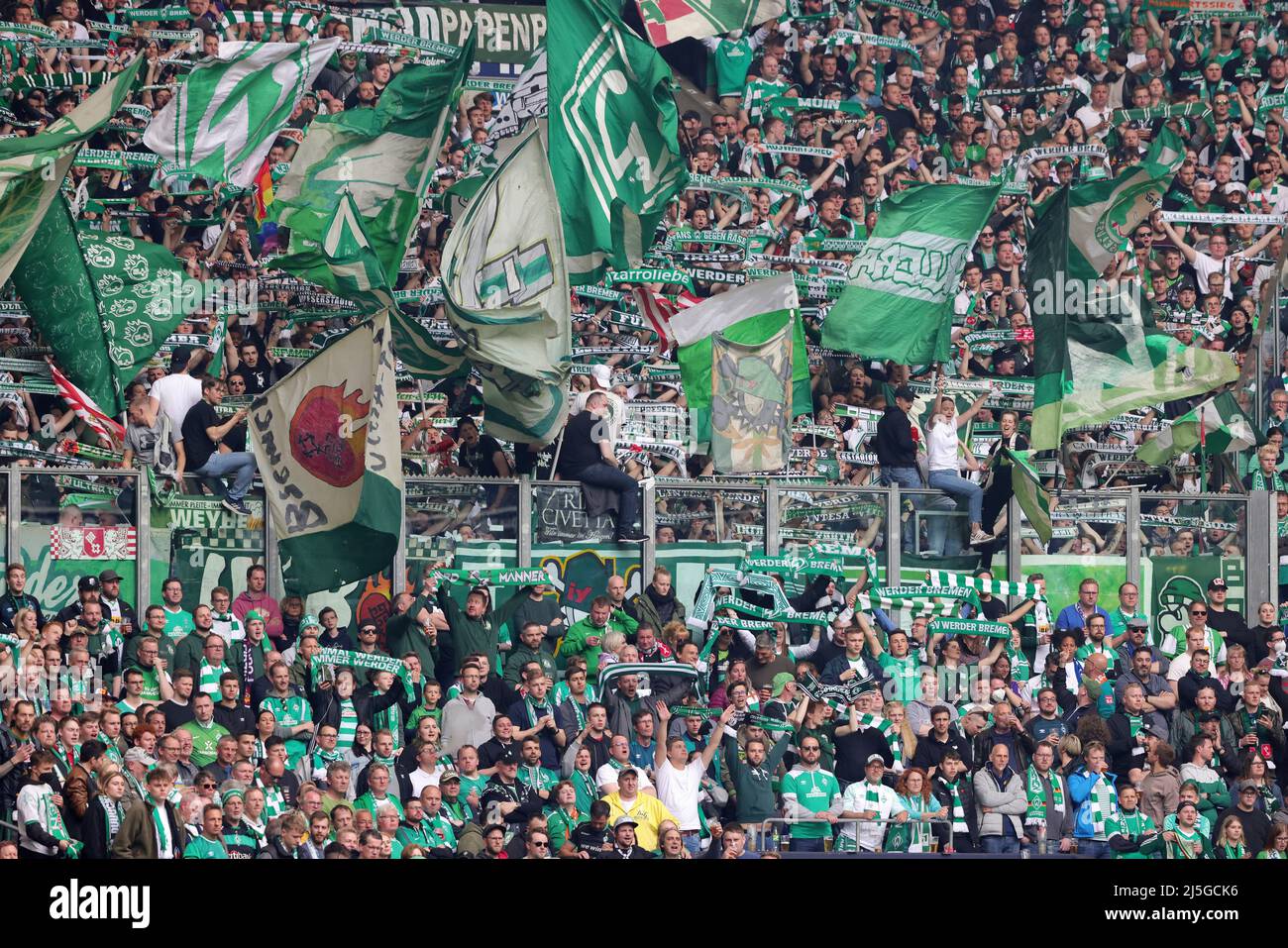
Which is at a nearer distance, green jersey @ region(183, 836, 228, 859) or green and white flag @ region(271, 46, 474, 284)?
green jersey @ region(183, 836, 228, 859)

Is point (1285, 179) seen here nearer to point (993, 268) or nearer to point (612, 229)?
point (993, 268)

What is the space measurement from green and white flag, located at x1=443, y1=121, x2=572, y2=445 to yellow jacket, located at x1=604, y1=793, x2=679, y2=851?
141 inches

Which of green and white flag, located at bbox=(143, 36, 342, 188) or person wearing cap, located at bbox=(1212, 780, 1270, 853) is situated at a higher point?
green and white flag, located at bbox=(143, 36, 342, 188)

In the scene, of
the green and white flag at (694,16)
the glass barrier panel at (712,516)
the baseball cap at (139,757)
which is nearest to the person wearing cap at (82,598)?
the baseball cap at (139,757)

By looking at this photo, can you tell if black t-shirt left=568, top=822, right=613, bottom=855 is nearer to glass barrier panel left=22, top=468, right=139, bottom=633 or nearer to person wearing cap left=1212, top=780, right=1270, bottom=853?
glass barrier panel left=22, top=468, right=139, bottom=633

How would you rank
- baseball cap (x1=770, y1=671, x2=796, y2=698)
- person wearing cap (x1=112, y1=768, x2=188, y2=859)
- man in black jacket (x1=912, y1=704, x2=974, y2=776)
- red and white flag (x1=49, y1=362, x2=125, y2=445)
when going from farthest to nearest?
red and white flag (x1=49, y1=362, x2=125, y2=445)
baseball cap (x1=770, y1=671, x2=796, y2=698)
man in black jacket (x1=912, y1=704, x2=974, y2=776)
person wearing cap (x1=112, y1=768, x2=188, y2=859)

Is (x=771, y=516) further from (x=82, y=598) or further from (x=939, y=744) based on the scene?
(x=82, y=598)

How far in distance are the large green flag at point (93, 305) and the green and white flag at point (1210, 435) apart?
342 inches

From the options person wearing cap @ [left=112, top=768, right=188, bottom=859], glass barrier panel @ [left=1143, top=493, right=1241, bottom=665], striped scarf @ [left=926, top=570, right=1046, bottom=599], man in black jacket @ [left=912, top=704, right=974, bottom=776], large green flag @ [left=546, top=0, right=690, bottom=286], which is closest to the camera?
person wearing cap @ [left=112, top=768, right=188, bottom=859]

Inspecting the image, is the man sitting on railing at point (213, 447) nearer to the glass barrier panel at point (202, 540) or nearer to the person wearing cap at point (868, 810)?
the glass barrier panel at point (202, 540)

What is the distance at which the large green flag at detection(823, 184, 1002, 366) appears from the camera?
82.1 feet

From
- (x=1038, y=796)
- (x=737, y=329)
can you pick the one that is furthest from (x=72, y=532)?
(x=1038, y=796)

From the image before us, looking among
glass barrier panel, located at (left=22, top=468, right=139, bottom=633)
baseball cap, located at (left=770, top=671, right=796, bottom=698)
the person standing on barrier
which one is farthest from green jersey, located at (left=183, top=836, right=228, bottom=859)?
baseball cap, located at (left=770, top=671, right=796, bottom=698)

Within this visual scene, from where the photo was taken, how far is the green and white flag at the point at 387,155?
24.0 metres
